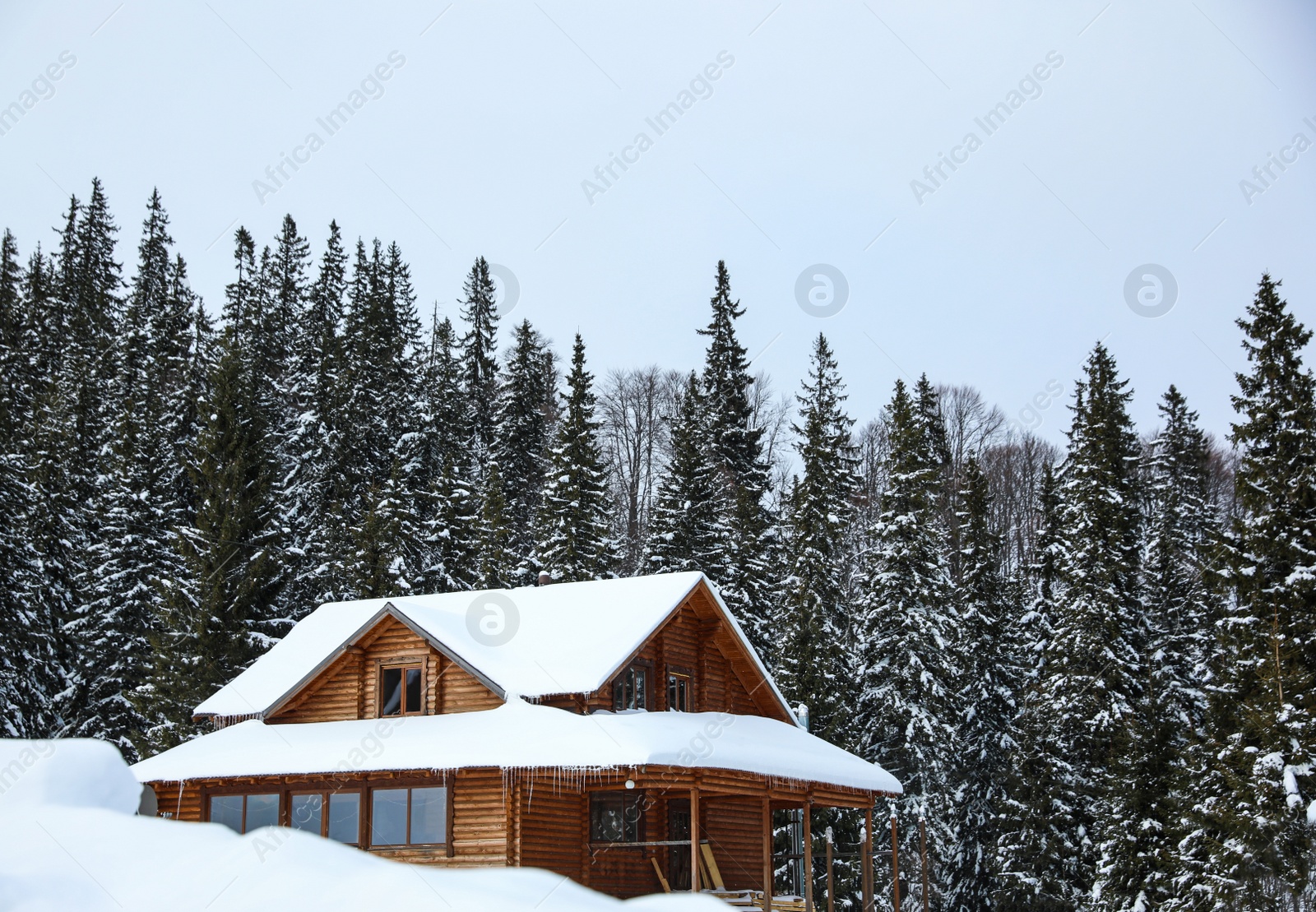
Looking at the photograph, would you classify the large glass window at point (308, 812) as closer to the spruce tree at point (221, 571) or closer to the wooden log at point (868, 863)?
the wooden log at point (868, 863)

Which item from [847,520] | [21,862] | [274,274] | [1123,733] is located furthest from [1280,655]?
[274,274]

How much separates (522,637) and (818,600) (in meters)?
15.0

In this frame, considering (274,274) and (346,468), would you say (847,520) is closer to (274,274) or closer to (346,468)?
(346,468)

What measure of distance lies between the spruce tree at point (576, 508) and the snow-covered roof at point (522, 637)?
11.2 meters

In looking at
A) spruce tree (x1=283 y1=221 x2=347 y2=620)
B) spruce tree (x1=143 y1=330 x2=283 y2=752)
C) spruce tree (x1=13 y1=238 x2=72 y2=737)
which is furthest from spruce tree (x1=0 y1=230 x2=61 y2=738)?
A: spruce tree (x1=283 y1=221 x2=347 y2=620)

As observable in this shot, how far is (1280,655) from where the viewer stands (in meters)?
26.4

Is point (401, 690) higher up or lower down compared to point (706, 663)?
lower down

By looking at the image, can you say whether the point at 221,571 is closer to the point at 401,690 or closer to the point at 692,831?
the point at 401,690

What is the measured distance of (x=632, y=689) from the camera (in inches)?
953

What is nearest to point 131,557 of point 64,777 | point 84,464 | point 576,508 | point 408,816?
point 84,464

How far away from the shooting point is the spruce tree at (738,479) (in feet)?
131

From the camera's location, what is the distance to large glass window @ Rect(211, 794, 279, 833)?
23594 millimetres

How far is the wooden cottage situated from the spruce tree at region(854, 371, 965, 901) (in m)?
10.4

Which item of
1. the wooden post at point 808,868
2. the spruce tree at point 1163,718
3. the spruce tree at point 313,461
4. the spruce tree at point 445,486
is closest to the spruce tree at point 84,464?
the spruce tree at point 313,461
